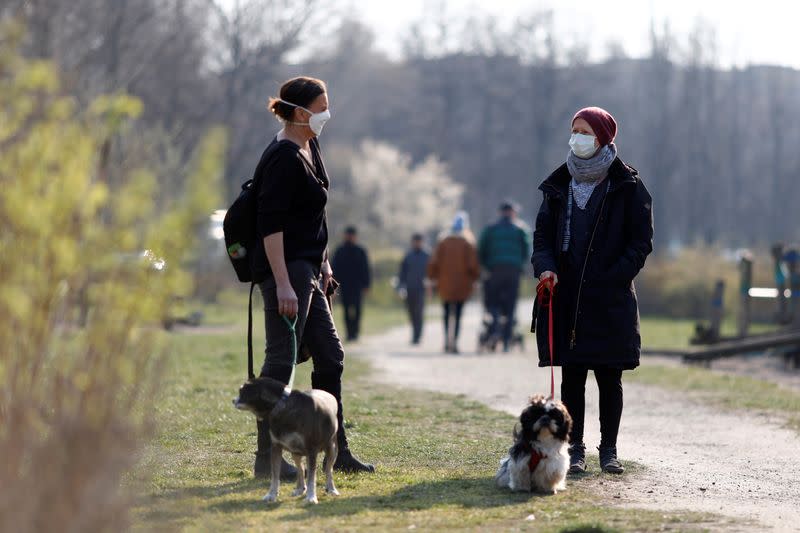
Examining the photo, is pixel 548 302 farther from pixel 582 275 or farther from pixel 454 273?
pixel 454 273

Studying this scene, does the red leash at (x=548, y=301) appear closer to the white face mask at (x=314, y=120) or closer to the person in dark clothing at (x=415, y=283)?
the white face mask at (x=314, y=120)

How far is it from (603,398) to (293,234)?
216 centimetres

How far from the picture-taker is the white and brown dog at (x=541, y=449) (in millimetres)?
6668

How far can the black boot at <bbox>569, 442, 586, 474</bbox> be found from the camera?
7.49 m

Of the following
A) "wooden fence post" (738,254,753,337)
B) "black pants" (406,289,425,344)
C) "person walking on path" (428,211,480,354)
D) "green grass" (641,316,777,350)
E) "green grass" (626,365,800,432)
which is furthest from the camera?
"green grass" (641,316,777,350)

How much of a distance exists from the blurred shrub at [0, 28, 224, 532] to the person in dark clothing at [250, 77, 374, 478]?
2.10 m

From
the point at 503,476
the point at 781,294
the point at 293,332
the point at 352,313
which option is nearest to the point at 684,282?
the point at 352,313

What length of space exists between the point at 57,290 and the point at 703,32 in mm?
73488

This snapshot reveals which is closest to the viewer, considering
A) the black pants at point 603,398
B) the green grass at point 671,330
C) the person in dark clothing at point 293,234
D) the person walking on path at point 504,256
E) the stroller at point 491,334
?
the person in dark clothing at point 293,234

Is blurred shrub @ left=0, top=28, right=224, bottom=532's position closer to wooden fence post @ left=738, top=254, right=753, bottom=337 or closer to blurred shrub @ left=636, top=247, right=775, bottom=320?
wooden fence post @ left=738, top=254, right=753, bottom=337

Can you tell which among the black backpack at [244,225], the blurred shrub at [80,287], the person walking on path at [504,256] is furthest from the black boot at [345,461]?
the person walking on path at [504,256]

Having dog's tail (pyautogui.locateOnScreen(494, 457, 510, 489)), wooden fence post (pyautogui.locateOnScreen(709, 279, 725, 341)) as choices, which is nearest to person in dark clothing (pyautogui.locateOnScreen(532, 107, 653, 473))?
dog's tail (pyautogui.locateOnScreen(494, 457, 510, 489))

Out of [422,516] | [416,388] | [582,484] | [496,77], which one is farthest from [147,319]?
[496,77]

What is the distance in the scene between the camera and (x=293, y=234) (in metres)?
6.73
